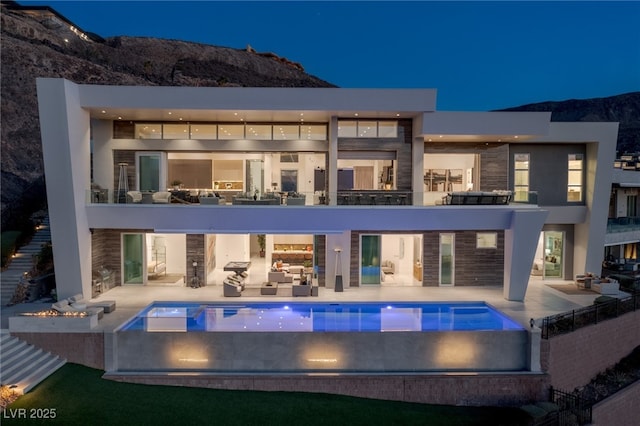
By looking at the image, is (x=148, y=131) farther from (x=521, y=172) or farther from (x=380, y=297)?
(x=521, y=172)

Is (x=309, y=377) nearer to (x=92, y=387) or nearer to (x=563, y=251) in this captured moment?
(x=92, y=387)

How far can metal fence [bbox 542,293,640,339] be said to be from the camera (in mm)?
13680

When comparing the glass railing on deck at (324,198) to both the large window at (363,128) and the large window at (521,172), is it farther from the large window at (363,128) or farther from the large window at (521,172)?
the large window at (521,172)

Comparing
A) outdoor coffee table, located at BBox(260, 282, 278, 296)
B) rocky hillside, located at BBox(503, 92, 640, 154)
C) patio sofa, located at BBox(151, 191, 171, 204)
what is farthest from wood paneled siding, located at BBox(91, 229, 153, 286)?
rocky hillside, located at BBox(503, 92, 640, 154)

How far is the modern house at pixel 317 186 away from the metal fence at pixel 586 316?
252cm

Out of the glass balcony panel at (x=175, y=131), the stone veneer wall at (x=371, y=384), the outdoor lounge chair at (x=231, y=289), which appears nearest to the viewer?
the stone veneer wall at (x=371, y=384)

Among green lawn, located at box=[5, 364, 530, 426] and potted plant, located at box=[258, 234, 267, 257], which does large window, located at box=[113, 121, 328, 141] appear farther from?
green lawn, located at box=[5, 364, 530, 426]

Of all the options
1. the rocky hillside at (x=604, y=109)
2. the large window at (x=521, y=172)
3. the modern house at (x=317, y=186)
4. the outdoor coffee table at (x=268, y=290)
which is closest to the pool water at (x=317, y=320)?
the outdoor coffee table at (x=268, y=290)

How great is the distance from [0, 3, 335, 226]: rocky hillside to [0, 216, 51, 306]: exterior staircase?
3.44m

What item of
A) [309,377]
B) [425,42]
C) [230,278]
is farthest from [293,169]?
[425,42]

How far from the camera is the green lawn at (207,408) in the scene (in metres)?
10.7

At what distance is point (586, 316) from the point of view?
1473 cm

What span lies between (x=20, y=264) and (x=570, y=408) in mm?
21299

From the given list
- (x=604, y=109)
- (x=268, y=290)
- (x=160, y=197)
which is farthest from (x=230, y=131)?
(x=604, y=109)
